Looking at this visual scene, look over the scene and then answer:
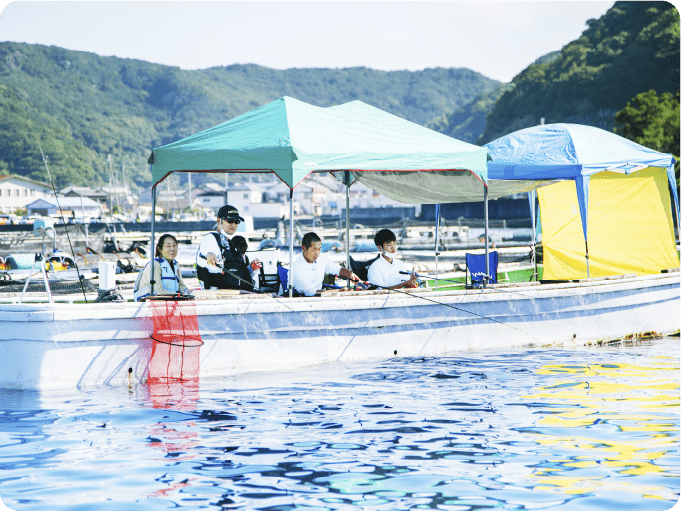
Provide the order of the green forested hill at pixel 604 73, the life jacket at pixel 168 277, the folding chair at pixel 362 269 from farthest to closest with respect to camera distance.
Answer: the green forested hill at pixel 604 73 < the folding chair at pixel 362 269 < the life jacket at pixel 168 277

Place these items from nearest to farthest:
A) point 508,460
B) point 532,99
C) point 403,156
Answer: point 508,460 → point 403,156 → point 532,99

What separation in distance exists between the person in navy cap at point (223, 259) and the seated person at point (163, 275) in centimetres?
39

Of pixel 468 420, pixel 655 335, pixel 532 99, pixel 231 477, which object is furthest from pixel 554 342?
pixel 532 99

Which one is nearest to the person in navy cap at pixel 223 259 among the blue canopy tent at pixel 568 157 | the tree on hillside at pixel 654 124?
the blue canopy tent at pixel 568 157

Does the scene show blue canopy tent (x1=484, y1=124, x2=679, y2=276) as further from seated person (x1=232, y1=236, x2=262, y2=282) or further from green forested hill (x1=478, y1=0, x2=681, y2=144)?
green forested hill (x1=478, y1=0, x2=681, y2=144)

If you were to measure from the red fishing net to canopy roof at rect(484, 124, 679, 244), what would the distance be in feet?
22.5

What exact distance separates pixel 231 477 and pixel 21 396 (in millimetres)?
3964

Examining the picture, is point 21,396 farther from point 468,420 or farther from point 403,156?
point 403,156

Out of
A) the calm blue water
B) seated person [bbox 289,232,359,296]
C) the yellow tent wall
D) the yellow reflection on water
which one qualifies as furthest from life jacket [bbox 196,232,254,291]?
the yellow tent wall

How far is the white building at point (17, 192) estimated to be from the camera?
148 meters

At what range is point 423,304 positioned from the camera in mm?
11242

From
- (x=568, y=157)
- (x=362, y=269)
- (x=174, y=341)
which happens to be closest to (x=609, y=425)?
(x=174, y=341)

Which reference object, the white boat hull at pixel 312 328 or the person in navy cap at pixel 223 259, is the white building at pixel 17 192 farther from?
the white boat hull at pixel 312 328

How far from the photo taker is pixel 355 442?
6996 millimetres
